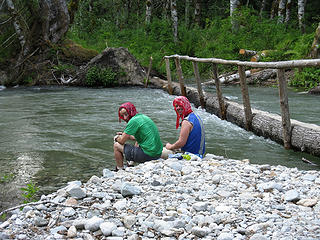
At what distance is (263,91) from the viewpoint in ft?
52.3

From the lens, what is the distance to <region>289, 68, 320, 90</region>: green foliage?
1476 cm

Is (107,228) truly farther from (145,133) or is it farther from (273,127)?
(273,127)

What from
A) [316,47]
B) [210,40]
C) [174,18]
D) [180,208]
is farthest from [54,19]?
[180,208]

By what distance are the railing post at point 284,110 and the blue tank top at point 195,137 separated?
66.8 inches

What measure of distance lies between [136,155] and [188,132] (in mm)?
907

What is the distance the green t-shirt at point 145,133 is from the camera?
5.87 metres

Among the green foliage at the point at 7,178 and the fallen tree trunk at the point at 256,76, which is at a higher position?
the fallen tree trunk at the point at 256,76

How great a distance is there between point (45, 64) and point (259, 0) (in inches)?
870

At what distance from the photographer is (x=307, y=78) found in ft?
50.5

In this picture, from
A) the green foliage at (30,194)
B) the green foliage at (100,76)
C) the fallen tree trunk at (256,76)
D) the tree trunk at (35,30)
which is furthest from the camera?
the tree trunk at (35,30)

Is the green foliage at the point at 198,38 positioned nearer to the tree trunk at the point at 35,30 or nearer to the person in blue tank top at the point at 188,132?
the tree trunk at the point at 35,30

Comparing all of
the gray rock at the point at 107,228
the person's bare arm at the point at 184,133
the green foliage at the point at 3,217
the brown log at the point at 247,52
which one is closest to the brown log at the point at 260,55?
the brown log at the point at 247,52

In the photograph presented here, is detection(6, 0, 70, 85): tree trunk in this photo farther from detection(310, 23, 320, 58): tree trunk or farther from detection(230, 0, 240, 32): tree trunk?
detection(310, 23, 320, 58): tree trunk

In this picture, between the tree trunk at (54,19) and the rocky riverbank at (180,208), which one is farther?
the tree trunk at (54,19)
